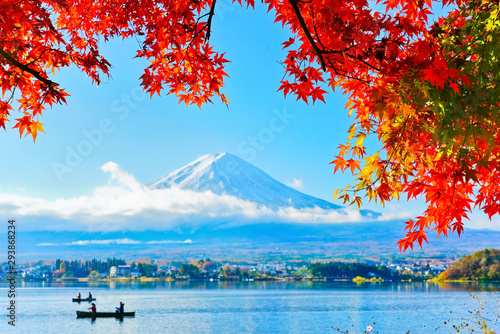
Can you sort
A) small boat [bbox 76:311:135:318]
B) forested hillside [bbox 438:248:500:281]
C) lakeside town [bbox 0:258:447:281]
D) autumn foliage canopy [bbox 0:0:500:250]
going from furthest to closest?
lakeside town [bbox 0:258:447:281]
forested hillside [bbox 438:248:500:281]
small boat [bbox 76:311:135:318]
autumn foliage canopy [bbox 0:0:500:250]

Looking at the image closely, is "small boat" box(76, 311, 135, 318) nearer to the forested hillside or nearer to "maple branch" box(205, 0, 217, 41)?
the forested hillside

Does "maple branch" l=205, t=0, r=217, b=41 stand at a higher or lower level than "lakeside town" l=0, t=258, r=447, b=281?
higher

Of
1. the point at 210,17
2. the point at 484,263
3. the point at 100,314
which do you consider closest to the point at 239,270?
the point at 484,263

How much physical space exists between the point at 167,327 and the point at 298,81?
155ft

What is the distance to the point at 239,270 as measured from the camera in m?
186

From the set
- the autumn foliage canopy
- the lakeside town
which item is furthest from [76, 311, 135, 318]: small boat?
the lakeside town

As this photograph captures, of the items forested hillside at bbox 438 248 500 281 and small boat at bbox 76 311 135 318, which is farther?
forested hillside at bbox 438 248 500 281

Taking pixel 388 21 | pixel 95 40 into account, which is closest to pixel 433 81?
pixel 388 21

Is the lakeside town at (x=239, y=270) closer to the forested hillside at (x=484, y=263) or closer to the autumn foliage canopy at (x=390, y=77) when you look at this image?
the forested hillside at (x=484, y=263)

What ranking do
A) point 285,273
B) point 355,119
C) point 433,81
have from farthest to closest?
point 285,273, point 355,119, point 433,81

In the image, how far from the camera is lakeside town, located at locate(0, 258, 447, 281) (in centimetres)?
15625

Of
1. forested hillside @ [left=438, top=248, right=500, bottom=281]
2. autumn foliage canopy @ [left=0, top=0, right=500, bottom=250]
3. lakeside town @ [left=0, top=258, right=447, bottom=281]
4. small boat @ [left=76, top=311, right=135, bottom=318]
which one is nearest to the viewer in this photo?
autumn foliage canopy @ [left=0, top=0, right=500, bottom=250]

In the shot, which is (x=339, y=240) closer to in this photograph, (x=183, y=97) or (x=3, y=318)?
(x=3, y=318)

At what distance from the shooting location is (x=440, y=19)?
5457mm
